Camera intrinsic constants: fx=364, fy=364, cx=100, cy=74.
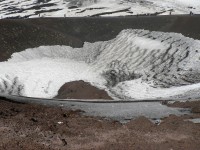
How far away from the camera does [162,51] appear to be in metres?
33.4

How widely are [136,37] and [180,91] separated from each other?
15478 millimetres

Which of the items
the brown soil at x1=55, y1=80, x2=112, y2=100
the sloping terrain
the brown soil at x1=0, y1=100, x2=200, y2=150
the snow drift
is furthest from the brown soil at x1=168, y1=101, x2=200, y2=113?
the sloping terrain

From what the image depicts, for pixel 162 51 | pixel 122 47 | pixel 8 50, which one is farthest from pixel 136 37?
pixel 8 50

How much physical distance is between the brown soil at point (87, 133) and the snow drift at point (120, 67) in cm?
822

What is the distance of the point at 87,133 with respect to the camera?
13102 millimetres

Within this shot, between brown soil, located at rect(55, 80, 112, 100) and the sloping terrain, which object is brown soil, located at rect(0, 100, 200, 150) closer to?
brown soil, located at rect(55, 80, 112, 100)

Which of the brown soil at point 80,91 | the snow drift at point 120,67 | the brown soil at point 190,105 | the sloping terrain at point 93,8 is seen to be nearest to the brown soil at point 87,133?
the brown soil at point 190,105

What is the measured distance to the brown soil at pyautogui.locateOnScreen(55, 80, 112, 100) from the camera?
25609mm

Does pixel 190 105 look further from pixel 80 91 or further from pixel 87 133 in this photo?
pixel 80 91

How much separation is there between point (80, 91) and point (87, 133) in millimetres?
13480

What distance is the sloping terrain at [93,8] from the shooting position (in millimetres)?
60562

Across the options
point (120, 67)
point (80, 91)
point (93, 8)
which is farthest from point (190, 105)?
point (93, 8)

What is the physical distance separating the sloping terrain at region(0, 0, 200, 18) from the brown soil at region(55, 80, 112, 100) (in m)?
31.8

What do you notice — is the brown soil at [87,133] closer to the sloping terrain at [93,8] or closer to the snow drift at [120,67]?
the snow drift at [120,67]
